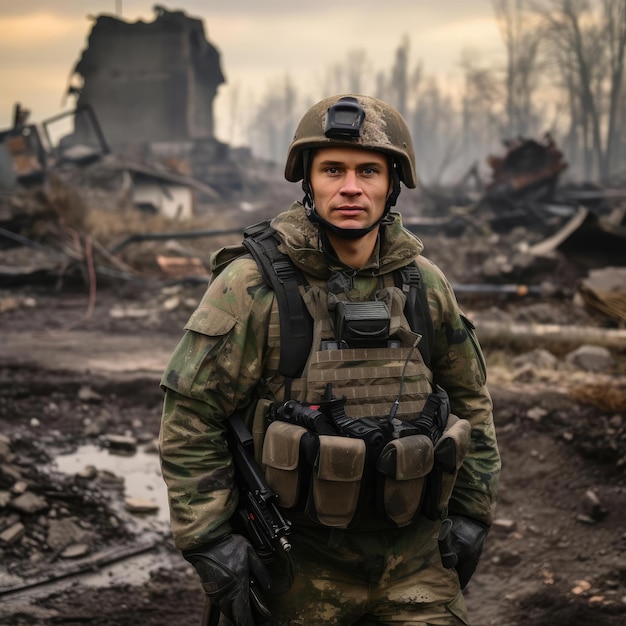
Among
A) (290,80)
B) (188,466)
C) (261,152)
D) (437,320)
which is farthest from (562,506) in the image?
(261,152)

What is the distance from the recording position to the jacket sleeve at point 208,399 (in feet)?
6.69

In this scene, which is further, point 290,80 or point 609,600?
point 290,80

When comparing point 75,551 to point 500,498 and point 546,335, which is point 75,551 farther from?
point 546,335

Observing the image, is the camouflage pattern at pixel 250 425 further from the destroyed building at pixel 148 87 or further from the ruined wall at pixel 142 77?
the ruined wall at pixel 142 77

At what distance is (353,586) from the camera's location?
2.14m

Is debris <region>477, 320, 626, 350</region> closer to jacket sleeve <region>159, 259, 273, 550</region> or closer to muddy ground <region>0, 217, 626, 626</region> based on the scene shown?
muddy ground <region>0, 217, 626, 626</region>

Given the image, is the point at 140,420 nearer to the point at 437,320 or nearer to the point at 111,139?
the point at 437,320

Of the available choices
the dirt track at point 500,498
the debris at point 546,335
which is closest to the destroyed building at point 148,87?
the dirt track at point 500,498

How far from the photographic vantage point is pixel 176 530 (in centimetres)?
203

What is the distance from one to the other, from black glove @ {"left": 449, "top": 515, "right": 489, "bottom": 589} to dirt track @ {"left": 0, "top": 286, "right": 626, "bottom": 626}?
162 cm

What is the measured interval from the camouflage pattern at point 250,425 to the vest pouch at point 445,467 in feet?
0.36

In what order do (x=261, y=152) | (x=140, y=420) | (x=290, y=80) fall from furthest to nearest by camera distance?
(x=261, y=152) → (x=290, y=80) → (x=140, y=420)

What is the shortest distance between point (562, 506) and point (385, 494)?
10.2ft

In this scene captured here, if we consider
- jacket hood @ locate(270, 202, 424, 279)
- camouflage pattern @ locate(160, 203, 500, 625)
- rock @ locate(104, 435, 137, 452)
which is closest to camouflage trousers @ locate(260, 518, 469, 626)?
camouflage pattern @ locate(160, 203, 500, 625)
